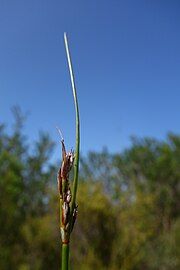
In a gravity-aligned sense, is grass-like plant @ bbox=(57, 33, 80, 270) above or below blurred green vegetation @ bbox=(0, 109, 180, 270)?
below

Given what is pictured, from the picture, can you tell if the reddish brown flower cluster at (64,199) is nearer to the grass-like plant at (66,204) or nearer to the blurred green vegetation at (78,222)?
the grass-like plant at (66,204)

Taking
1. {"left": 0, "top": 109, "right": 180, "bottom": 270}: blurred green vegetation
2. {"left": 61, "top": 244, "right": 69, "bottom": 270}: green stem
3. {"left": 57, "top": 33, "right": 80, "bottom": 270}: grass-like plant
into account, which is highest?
{"left": 0, "top": 109, "right": 180, "bottom": 270}: blurred green vegetation

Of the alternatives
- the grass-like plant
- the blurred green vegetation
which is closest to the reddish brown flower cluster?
the grass-like plant

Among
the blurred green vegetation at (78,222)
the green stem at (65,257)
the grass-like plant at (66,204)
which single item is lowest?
the green stem at (65,257)

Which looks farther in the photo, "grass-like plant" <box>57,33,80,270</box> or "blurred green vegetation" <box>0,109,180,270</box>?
"blurred green vegetation" <box>0,109,180,270</box>

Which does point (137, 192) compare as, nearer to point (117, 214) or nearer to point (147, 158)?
point (117, 214)

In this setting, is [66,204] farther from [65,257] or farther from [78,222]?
[78,222]

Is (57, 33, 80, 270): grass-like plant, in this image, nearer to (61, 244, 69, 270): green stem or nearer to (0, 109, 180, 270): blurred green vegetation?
(61, 244, 69, 270): green stem

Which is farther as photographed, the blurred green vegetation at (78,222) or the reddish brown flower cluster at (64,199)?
the blurred green vegetation at (78,222)

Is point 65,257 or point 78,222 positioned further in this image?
point 78,222

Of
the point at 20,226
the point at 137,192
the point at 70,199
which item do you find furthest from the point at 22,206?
the point at 70,199

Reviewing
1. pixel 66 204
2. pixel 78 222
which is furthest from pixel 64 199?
pixel 78 222

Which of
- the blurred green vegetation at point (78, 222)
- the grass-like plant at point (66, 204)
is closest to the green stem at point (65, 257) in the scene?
the grass-like plant at point (66, 204)
